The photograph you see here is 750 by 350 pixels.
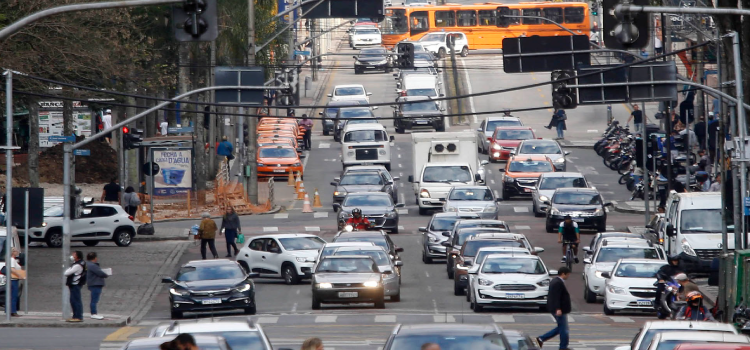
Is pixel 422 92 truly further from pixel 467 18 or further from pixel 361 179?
pixel 467 18

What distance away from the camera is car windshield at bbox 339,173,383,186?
152 ft

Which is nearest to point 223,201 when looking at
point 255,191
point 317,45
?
point 255,191

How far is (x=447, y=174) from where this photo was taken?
45.1 meters

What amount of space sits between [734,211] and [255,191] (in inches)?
940

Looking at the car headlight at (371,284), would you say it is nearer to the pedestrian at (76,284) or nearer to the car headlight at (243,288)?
the car headlight at (243,288)

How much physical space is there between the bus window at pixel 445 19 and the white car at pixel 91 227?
5672 centimetres

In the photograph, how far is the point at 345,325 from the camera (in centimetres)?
2377

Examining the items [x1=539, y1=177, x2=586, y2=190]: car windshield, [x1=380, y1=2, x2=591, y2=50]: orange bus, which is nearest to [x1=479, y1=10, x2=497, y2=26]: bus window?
[x1=380, y1=2, x2=591, y2=50]: orange bus

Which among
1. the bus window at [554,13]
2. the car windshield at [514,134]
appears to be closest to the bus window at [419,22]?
the bus window at [554,13]

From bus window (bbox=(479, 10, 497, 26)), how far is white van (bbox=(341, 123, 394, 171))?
124 ft

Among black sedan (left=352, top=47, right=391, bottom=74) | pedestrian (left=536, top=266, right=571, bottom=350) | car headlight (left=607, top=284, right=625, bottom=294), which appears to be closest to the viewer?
pedestrian (left=536, top=266, right=571, bottom=350)

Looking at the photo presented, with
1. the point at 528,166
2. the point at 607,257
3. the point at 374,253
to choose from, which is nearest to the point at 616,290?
the point at 607,257

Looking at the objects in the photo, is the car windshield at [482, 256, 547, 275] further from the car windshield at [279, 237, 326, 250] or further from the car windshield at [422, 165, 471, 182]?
the car windshield at [422, 165, 471, 182]

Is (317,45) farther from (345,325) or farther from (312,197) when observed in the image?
(345,325)
